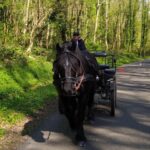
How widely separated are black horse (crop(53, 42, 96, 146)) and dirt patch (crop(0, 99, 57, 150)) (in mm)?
1202

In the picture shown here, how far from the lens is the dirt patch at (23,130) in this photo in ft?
28.0

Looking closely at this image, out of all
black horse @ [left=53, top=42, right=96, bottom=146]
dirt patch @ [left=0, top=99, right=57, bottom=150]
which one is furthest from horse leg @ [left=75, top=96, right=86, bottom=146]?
dirt patch @ [left=0, top=99, right=57, bottom=150]

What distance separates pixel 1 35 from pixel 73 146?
2272cm

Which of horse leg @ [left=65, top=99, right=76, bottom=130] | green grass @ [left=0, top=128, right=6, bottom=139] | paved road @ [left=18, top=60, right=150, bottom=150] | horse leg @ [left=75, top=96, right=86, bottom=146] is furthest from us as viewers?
green grass @ [left=0, top=128, right=6, bottom=139]

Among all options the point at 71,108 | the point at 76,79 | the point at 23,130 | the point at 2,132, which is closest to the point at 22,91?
the point at 23,130

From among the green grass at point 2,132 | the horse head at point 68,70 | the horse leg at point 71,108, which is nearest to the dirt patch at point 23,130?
the green grass at point 2,132

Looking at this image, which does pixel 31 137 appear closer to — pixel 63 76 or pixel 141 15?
pixel 63 76

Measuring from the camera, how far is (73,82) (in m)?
8.00

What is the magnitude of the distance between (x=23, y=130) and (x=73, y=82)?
93.8 inches

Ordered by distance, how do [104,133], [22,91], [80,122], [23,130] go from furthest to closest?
1. [22,91]
2. [23,130]
3. [104,133]
4. [80,122]

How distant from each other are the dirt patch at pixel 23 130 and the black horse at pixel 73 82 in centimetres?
120

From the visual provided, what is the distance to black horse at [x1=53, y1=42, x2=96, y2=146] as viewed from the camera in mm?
7973

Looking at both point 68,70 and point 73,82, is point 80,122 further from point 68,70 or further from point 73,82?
point 68,70

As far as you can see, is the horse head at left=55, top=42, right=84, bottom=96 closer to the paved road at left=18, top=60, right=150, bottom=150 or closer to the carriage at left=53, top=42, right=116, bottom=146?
the carriage at left=53, top=42, right=116, bottom=146
